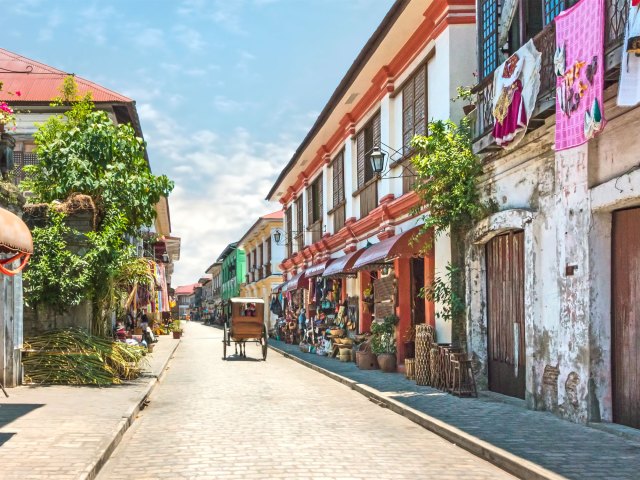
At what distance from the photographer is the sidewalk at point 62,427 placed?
663 centimetres

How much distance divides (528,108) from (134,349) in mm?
9133

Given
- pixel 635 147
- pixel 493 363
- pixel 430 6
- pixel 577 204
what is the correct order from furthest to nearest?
1. pixel 430 6
2. pixel 493 363
3. pixel 577 204
4. pixel 635 147

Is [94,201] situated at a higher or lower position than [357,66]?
lower

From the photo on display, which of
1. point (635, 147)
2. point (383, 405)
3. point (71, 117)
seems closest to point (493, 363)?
point (383, 405)

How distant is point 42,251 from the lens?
13914mm

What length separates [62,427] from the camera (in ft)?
28.7

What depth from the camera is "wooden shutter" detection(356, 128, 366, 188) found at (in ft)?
70.8

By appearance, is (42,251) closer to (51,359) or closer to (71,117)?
(51,359)

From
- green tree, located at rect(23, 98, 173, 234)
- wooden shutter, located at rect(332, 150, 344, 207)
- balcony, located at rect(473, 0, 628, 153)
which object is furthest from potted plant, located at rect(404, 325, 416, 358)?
wooden shutter, located at rect(332, 150, 344, 207)

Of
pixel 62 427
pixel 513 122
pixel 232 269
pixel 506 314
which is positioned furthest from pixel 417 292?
pixel 232 269

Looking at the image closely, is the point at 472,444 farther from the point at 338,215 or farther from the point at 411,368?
the point at 338,215

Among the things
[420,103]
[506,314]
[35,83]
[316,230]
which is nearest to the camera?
[506,314]

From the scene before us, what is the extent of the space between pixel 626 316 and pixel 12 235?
6.72 meters

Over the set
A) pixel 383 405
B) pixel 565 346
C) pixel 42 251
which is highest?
pixel 42 251
